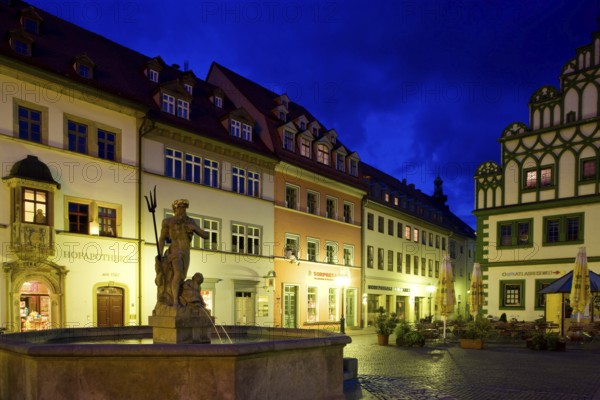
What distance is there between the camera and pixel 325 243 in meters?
34.0

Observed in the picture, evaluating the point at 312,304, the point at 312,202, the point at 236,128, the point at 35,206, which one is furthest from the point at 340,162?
the point at 35,206

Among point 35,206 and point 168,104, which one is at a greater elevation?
point 168,104

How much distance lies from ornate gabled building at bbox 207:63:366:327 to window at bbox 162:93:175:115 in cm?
705

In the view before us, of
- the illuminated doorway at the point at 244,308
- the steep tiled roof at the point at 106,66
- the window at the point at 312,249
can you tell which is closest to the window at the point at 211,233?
the illuminated doorway at the point at 244,308

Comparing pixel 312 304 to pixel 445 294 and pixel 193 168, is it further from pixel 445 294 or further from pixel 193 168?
pixel 193 168

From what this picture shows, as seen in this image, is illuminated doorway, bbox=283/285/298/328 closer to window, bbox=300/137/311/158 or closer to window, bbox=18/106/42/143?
window, bbox=300/137/311/158

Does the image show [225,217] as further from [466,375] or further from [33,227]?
[466,375]

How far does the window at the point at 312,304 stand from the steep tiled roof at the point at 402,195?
31.4 ft

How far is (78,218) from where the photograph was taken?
20.3 metres

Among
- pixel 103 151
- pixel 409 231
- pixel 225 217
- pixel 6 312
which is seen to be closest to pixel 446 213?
pixel 409 231

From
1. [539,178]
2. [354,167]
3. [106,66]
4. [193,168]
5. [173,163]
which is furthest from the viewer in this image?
[354,167]

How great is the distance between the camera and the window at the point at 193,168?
989 inches

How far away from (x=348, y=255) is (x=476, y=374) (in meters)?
23.4

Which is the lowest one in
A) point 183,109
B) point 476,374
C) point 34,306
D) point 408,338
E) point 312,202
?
point 408,338
